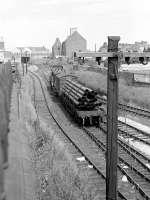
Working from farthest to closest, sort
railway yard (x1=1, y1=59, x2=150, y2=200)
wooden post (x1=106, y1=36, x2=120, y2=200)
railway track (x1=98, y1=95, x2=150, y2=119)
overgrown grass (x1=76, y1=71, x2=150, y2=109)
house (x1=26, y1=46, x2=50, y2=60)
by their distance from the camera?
1. house (x1=26, y1=46, x2=50, y2=60)
2. overgrown grass (x1=76, y1=71, x2=150, y2=109)
3. railway track (x1=98, y1=95, x2=150, y2=119)
4. wooden post (x1=106, y1=36, x2=120, y2=200)
5. railway yard (x1=1, y1=59, x2=150, y2=200)

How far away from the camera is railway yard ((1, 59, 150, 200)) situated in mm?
5082

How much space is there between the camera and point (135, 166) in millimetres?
13031

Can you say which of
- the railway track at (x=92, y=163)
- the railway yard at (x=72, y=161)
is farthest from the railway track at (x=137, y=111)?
the railway track at (x=92, y=163)

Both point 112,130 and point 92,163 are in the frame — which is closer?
point 112,130

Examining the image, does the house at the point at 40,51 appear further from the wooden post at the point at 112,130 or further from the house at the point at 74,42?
the wooden post at the point at 112,130

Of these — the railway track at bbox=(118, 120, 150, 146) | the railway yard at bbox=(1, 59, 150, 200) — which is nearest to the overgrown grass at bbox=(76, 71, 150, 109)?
the railway yard at bbox=(1, 59, 150, 200)

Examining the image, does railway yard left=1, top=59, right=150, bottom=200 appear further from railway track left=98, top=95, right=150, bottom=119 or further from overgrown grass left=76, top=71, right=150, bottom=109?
overgrown grass left=76, top=71, right=150, bottom=109

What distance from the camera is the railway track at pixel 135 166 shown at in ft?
36.3

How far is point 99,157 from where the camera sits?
14562 millimetres

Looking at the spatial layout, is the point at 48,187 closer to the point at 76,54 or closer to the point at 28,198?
the point at 76,54

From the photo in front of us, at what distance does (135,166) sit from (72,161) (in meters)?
2.59

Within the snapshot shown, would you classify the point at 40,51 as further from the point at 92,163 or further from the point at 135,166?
the point at 135,166

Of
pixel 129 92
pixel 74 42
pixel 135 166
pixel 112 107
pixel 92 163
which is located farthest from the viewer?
pixel 74 42

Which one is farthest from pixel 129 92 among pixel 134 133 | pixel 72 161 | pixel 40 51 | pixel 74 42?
pixel 40 51
